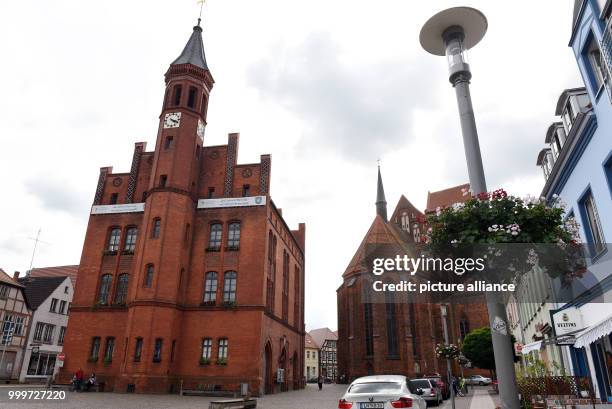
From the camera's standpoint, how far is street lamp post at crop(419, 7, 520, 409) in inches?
232

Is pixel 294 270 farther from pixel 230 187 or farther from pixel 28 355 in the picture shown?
pixel 28 355

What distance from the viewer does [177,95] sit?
3359 cm

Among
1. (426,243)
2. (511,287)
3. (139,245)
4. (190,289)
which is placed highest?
(139,245)

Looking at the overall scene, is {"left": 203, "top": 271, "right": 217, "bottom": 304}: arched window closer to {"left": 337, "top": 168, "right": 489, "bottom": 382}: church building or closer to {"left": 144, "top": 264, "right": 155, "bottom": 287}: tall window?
{"left": 144, "top": 264, "right": 155, "bottom": 287}: tall window

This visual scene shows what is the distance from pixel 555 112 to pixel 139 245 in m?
25.4

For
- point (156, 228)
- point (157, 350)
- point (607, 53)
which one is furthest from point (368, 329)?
point (607, 53)

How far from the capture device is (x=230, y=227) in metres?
30.9

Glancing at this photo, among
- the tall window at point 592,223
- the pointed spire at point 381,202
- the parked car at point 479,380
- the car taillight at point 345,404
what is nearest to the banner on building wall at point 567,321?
the tall window at point 592,223

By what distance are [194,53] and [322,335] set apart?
306 feet

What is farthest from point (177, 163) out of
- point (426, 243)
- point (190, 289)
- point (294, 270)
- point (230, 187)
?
point (426, 243)

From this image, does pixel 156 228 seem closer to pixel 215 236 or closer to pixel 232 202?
pixel 215 236

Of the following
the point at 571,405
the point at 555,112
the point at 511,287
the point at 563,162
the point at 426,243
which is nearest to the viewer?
the point at 511,287

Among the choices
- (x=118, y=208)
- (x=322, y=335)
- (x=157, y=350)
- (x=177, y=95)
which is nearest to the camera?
(x=157, y=350)

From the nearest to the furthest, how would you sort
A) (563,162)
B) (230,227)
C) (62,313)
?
1. (563,162)
2. (230,227)
3. (62,313)
